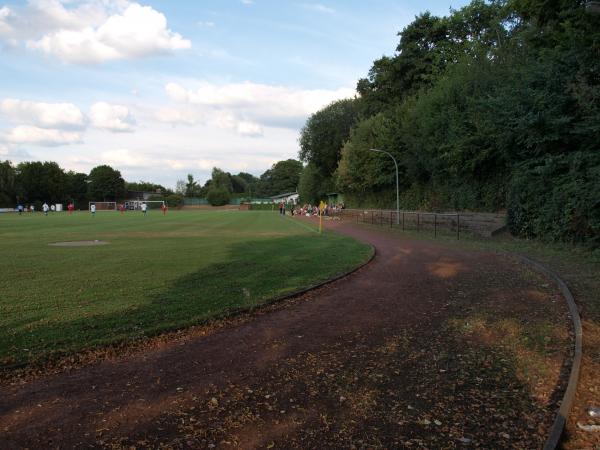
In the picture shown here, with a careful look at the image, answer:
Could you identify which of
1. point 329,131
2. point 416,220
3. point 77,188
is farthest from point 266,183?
point 416,220

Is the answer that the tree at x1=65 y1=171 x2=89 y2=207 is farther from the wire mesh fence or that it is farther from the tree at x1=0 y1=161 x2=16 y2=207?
the wire mesh fence

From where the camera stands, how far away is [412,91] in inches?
1697

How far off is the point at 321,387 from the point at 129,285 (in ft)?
21.3

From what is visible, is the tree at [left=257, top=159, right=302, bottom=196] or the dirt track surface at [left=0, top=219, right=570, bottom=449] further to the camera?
the tree at [left=257, top=159, right=302, bottom=196]

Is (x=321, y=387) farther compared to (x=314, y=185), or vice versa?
(x=314, y=185)

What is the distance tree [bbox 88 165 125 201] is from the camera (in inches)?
4454

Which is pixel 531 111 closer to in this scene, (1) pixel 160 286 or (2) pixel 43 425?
(1) pixel 160 286

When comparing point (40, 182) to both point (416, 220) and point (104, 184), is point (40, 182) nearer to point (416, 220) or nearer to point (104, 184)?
point (104, 184)

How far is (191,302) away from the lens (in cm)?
819

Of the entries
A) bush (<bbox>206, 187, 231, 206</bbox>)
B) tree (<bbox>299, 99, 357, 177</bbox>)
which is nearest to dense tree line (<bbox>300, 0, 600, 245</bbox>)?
tree (<bbox>299, 99, 357, 177</bbox>)

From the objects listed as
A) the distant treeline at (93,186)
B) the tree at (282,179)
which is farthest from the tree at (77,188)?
the tree at (282,179)

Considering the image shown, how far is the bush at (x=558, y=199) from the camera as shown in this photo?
14.3 metres

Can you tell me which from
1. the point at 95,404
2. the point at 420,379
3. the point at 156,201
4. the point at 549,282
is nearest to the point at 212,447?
the point at 95,404

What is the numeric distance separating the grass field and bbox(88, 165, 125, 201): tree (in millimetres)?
103975
